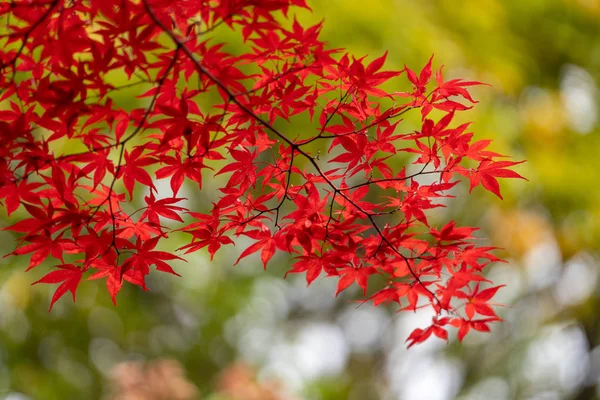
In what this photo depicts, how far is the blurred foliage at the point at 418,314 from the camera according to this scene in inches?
136

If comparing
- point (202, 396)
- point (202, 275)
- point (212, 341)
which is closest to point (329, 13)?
point (202, 275)

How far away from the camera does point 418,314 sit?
4.10 m

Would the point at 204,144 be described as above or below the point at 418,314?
below

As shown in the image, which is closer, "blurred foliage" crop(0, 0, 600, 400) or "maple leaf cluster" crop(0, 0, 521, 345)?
"maple leaf cluster" crop(0, 0, 521, 345)

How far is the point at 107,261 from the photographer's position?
0.89 metres

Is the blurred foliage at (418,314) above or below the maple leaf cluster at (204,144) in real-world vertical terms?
above

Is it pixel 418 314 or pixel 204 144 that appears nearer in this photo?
pixel 204 144

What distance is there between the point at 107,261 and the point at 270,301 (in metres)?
3.70

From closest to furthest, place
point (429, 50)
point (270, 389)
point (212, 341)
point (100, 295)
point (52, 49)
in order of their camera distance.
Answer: point (52, 49), point (429, 50), point (270, 389), point (100, 295), point (212, 341)

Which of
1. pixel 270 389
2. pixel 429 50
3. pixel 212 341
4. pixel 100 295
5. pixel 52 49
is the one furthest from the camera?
pixel 212 341

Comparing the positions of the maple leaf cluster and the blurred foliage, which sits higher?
the blurred foliage

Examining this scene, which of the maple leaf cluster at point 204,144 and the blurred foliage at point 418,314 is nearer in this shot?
the maple leaf cluster at point 204,144

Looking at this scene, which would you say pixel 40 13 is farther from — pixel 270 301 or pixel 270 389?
pixel 270 301

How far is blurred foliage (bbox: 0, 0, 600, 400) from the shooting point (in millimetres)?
3445
